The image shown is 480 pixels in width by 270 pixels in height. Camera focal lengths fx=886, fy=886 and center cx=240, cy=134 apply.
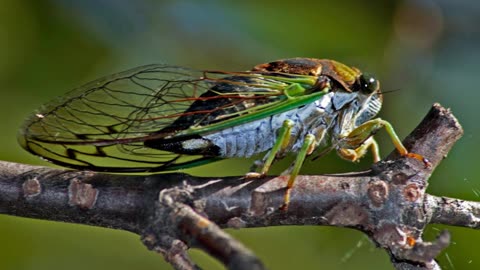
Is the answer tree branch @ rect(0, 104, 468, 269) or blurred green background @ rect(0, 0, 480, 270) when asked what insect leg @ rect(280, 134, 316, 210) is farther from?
blurred green background @ rect(0, 0, 480, 270)

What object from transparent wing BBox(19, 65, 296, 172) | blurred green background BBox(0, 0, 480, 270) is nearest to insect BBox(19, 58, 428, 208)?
transparent wing BBox(19, 65, 296, 172)

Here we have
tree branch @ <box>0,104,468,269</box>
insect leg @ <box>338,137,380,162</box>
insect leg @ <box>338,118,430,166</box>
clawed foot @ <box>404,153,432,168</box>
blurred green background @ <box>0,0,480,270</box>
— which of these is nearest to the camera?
tree branch @ <box>0,104,468,269</box>

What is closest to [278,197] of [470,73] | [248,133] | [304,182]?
[304,182]

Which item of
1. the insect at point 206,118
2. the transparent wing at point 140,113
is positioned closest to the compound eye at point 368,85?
the insect at point 206,118

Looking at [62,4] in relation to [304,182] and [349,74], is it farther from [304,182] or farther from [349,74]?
[304,182]

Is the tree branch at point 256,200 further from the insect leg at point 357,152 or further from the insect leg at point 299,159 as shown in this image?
the insect leg at point 357,152

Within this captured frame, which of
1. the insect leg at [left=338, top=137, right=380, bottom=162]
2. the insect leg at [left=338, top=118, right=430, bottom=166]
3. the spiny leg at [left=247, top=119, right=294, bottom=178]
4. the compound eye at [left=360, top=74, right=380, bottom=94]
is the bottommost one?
the insect leg at [left=338, top=137, right=380, bottom=162]
